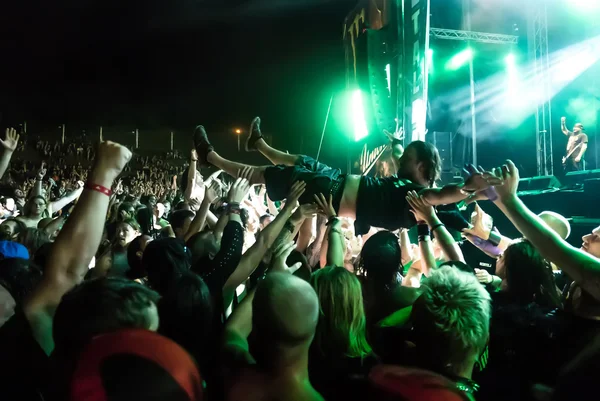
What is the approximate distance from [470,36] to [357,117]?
3908 mm

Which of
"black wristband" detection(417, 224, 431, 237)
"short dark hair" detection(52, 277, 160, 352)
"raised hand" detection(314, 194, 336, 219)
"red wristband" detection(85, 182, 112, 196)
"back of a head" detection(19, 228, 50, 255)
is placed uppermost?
"red wristband" detection(85, 182, 112, 196)

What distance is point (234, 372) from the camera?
1.39 metres

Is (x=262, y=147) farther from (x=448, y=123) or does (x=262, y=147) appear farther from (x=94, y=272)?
(x=448, y=123)

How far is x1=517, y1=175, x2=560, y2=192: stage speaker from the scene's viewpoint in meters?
8.27

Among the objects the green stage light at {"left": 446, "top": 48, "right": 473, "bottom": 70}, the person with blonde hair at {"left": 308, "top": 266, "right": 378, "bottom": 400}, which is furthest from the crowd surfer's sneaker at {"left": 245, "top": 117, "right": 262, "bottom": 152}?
the green stage light at {"left": 446, "top": 48, "right": 473, "bottom": 70}

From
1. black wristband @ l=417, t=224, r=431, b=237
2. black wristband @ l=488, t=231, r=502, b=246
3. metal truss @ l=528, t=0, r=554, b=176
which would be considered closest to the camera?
black wristband @ l=417, t=224, r=431, b=237

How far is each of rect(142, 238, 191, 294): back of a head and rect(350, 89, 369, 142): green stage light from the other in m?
9.68

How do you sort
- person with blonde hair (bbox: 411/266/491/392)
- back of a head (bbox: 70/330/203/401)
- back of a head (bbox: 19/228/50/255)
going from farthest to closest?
back of a head (bbox: 19/228/50/255), person with blonde hair (bbox: 411/266/491/392), back of a head (bbox: 70/330/203/401)

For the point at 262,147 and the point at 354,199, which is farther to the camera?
the point at 262,147

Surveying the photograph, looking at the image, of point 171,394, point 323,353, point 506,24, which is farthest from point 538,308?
point 506,24

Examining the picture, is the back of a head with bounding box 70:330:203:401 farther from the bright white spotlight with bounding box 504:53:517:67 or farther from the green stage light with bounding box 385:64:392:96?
the bright white spotlight with bounding box 504:53:517:67

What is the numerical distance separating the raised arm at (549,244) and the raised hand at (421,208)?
897 mm

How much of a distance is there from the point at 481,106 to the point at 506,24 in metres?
2.41

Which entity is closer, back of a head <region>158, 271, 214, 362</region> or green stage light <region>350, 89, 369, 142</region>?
back of a head <region>158, 271, 214, 362</region>
